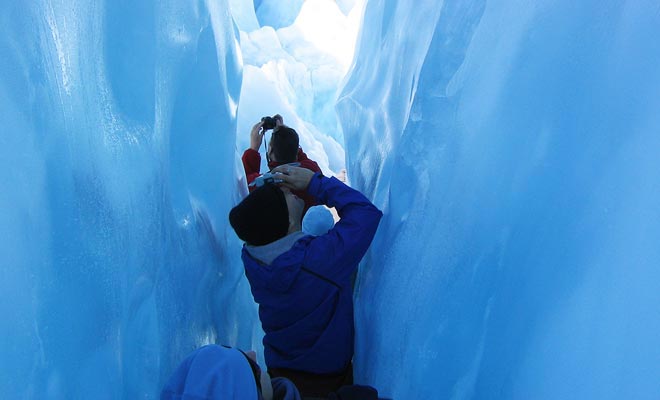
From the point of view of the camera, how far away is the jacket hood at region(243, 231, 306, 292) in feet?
4.27

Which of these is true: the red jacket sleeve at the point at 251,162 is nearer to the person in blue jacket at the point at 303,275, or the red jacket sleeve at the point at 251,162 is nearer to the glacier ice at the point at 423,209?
the glacier ice at the point at 423,209

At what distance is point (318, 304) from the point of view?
1.38 meters

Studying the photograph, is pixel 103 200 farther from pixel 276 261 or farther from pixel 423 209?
pixel 423 209

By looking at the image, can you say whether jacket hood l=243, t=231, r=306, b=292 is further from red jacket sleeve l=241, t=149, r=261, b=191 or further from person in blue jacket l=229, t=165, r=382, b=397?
red jacket sleeve l=241, t=149, r=261, b=191

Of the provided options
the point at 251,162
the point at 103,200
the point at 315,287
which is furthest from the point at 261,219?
the point at 251,162

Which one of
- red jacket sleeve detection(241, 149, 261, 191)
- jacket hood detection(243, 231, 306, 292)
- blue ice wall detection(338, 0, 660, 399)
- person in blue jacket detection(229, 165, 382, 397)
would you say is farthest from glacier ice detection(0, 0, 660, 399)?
red jacket sleeve detection(241, 149, 261, 191)

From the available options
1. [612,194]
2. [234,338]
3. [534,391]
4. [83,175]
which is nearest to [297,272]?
[83,175]

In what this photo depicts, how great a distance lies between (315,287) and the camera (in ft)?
4.41

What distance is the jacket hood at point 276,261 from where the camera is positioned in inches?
51.3

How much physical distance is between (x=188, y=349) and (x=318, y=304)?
1.46 feet

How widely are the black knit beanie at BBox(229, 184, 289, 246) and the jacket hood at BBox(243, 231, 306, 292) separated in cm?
2

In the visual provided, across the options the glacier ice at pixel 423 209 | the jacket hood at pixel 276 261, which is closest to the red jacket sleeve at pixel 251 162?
the glacier ice at pixel 423 209

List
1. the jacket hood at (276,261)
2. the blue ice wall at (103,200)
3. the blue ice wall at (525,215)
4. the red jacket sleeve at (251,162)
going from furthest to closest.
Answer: the red jacket sleeve at (251,162), the jacket hood at (276,261), the blue ice wall at (103,200), the blue ice wall at (525,215)

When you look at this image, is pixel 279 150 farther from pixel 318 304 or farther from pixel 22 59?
pixel 22 59
